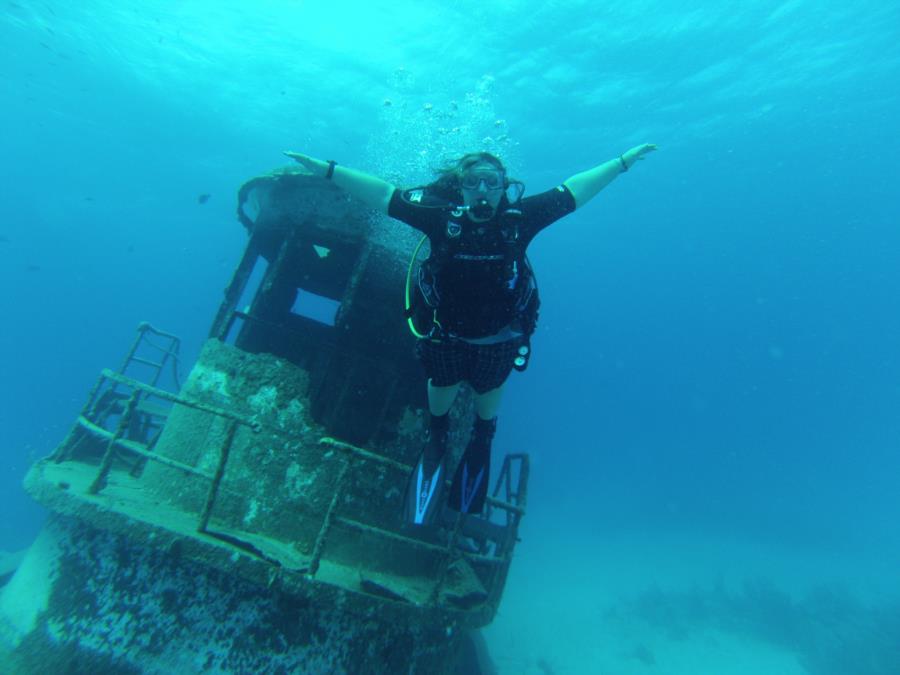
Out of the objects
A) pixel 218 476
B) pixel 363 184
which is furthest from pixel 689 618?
pixel 363 184

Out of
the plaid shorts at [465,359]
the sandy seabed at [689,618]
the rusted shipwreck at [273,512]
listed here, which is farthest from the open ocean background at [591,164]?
the plaid shorts at [465,359]

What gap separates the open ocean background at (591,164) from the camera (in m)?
20.0

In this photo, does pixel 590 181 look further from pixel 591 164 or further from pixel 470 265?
pixel 591 164

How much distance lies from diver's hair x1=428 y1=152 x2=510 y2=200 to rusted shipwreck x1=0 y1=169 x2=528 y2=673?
93.5 inches

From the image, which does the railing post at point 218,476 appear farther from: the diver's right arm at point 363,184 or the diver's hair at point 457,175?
the diver's hair at point 457,175

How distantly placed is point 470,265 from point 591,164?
90.4ft

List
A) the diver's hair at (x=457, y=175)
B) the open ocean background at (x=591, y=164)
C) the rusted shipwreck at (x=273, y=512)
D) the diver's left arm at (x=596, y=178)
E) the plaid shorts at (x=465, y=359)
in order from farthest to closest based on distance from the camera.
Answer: the open ocean background at (x=591, y=164), the diver's left arm at (x=596, y=178), the rusted shipwreck at (x=273, y=512), the plaid shorts at (x=465, y=359), the diver's hair at (x=457, y=175)

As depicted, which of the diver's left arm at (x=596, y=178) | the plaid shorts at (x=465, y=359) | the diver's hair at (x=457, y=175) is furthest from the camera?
the diver's left arm at (x=596, y=178)

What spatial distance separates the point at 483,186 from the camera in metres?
3.55

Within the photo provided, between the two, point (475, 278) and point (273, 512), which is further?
point (273, 512)

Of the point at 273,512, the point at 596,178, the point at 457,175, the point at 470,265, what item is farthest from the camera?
the point at 273,512

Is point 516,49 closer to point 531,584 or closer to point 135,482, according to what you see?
point 135,482

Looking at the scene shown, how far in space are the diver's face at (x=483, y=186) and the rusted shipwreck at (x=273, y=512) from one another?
2.35m

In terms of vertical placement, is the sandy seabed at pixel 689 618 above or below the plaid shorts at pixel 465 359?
below
